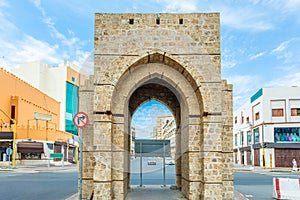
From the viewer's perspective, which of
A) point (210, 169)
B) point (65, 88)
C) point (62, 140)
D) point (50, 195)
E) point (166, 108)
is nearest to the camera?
point (210, 169)

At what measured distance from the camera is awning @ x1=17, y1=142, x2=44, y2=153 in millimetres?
36409

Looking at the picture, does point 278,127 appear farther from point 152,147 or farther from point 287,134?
point 152,147

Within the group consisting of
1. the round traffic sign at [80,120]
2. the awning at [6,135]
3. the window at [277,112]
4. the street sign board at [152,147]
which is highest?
the window at [277,112]

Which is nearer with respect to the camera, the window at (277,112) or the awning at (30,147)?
the window at (277,112)

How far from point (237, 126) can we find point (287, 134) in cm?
1505

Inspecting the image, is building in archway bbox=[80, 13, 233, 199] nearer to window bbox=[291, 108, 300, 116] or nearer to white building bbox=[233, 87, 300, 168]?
white building bbox=[233, 87, 300, 168]

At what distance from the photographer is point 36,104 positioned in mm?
45094

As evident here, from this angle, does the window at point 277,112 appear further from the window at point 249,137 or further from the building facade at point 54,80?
the building facade at point 54,80

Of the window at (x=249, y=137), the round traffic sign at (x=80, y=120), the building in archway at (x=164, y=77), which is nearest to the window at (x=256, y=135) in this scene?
the window at (x=249, y=137)

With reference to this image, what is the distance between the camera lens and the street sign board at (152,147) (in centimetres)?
1416

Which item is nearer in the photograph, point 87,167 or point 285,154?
point 87,167

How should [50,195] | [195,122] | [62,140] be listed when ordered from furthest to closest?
[62,140]
[50,195]
[195,122]

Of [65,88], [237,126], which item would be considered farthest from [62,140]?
[237,126]

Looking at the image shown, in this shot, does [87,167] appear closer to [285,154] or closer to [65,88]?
[285,154]
